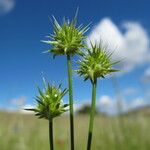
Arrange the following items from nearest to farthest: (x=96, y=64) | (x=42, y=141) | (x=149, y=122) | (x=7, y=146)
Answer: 1. (x=96, y=64)
2. (x=7, y=146)
3. (x=42, y=141)
4. (x=149, y=122)

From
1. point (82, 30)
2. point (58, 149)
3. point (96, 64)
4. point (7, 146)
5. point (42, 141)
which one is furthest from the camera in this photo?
point (42, 141)

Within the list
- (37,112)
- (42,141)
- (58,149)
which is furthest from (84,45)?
(42,141)

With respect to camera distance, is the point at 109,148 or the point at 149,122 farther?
the point at 149,122

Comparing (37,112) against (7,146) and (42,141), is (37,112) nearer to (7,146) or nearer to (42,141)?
(7,146)

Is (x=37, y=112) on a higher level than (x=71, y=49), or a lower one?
lower
